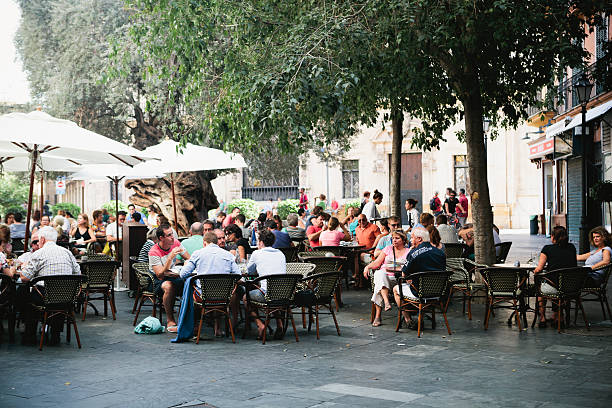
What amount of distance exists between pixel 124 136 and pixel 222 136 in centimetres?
1310

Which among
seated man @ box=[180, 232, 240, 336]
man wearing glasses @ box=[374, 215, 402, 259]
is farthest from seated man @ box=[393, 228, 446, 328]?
man wearing glasses @ box=[374, 215, 402, 259]

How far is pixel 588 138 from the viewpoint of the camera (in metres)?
21.5

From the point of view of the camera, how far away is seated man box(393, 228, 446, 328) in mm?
9070

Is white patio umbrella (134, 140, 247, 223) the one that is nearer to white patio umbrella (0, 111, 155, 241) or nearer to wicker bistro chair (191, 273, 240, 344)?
white patio umbrella (0, 111, 155, 241)

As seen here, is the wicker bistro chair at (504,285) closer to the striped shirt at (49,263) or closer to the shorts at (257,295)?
the shorts at (257,295)

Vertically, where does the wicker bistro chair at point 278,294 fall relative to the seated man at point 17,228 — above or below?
below

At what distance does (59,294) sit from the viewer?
8.35 m

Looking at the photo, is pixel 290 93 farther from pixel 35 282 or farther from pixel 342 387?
pixel 342 387

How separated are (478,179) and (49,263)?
6.45m

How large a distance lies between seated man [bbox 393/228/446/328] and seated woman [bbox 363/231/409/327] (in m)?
0.40

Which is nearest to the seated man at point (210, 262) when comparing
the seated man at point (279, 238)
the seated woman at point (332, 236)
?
the seated man at point (279, 238)

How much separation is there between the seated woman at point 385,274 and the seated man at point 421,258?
399 mm

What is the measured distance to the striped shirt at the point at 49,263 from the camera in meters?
8.46

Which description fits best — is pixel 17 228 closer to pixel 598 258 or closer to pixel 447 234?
pixel 447 234
